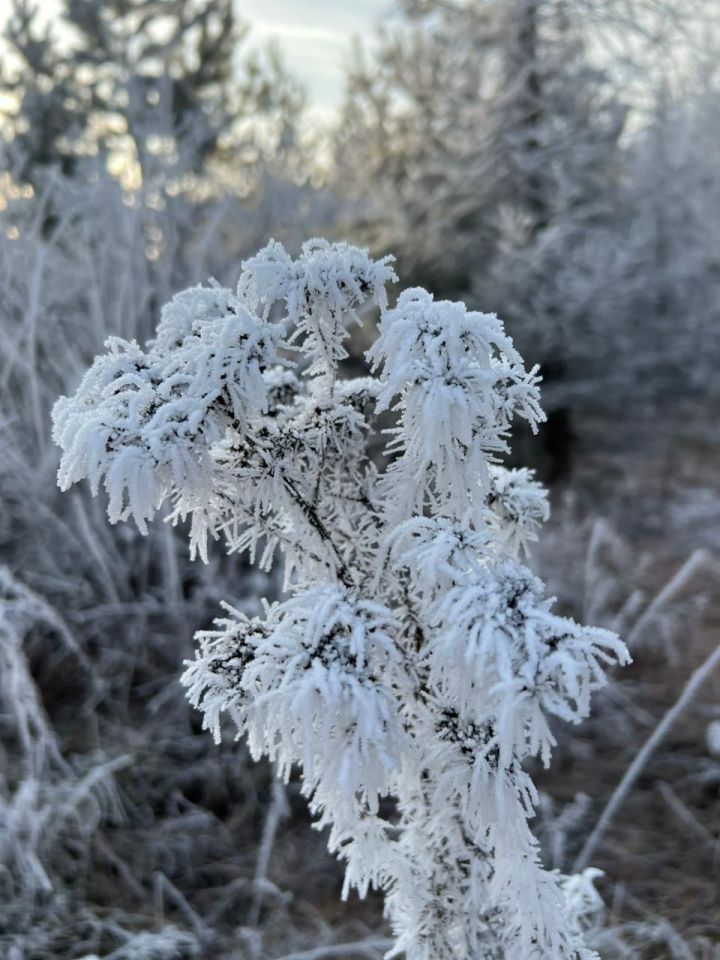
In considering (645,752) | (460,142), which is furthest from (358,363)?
(645,752)

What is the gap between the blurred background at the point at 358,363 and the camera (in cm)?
354

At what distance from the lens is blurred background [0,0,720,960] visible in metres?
3.54

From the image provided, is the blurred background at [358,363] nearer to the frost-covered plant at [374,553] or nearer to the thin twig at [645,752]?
the thin twig at [645,752]

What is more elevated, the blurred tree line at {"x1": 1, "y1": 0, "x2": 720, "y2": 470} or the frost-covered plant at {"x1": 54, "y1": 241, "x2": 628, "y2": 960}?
the blurred tree line at {"x1": 1, "y1": 0, "x2": 720, "y2": 470}

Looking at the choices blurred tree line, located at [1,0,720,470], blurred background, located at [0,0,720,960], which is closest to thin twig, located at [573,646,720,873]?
blurred background, located at [0,0,720,960]

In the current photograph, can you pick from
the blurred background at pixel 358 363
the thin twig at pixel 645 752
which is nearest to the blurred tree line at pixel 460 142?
the blurred background at pixel 358 363

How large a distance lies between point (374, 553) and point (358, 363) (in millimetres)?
5848

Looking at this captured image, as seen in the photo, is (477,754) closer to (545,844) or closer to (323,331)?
(323,331)

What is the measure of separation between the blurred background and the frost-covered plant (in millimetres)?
972

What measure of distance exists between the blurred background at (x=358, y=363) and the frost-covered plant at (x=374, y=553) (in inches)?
38.3

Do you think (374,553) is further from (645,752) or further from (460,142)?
(460,142)

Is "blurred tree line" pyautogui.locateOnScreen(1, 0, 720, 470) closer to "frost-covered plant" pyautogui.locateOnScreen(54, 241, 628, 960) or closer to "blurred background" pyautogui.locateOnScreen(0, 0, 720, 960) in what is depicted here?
"blurred background" pyautogui.locateOnScreen(0, 0, 720, 960)

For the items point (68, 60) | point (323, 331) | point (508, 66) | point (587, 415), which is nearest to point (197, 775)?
point (323, 331)

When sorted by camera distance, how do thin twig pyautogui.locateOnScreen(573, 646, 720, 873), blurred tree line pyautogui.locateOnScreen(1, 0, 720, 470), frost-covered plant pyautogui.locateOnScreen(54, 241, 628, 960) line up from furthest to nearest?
blurred tree line pyautogui.locateOnScreen(1, 0, 720, 470), thin twig pyautogui.locateOnScreen(573, 646, 720, 873), frost-covered plant pyautogui.locateOnScreen(54, 241, 628, 960)
